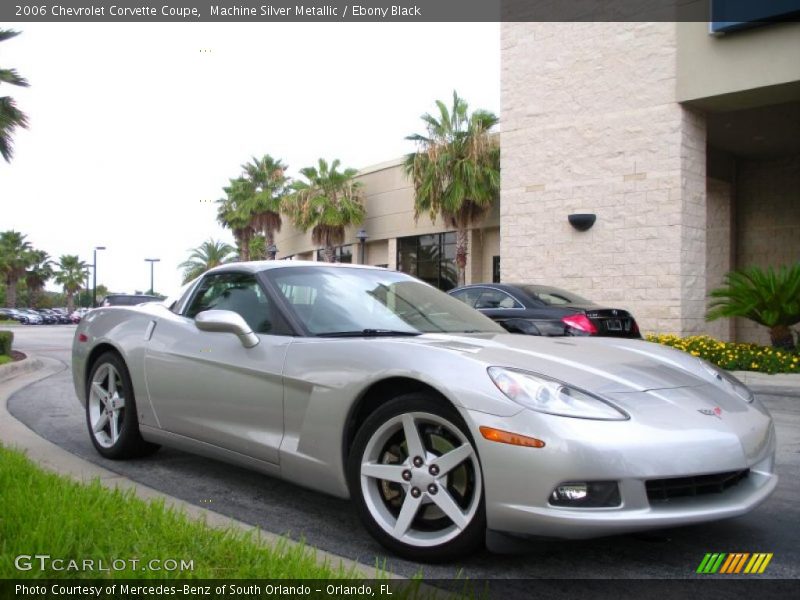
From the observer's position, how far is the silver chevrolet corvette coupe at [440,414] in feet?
8.36

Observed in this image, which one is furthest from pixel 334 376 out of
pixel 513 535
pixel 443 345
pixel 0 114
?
pixel 0 114

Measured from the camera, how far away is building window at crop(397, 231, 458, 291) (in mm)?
26438

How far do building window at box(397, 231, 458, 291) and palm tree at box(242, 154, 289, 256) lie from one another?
12.5 metres

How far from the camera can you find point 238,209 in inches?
1544

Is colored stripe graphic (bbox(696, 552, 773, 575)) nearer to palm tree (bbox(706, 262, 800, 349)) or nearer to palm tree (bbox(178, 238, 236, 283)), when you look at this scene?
palm tree (bbox(706, 262, 800, 349))

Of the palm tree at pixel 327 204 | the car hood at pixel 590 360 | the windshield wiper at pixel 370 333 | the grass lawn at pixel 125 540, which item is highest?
the palm tree at pixel 327 204

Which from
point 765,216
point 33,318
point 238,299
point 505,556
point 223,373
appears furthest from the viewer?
point 33,318

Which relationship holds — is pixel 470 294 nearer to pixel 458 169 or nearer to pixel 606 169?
pixel 606 169

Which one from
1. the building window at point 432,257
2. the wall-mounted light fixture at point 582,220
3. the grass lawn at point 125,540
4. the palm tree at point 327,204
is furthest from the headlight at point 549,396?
the palm tree at point 327,204

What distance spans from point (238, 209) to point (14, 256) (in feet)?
140

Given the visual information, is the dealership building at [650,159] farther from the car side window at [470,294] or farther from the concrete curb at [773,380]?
the car side window at [470,294]

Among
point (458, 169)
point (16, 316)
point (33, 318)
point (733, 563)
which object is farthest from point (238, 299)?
point (16, 316)

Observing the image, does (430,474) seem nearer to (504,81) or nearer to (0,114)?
(504,81)

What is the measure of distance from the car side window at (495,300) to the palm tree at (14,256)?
6962 centimetres
